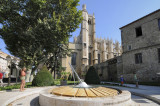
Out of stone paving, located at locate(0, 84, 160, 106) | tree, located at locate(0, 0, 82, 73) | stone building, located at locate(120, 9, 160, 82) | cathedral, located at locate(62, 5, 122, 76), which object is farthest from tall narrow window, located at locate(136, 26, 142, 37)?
cathedral, located at locate(62, 5, 122, 76)

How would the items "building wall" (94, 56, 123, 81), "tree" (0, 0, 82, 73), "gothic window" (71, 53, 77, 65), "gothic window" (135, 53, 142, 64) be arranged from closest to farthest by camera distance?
"tree" (0, 0, 82, 73) → "gothic window" (135, 53, 142, 64) → "building wall" (94, 56, 123, 81) → "gothic window" (71, 53, 77, 65)

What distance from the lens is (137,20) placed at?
16188 millimetres

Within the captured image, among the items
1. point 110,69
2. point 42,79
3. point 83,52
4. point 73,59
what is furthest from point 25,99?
point 73,59

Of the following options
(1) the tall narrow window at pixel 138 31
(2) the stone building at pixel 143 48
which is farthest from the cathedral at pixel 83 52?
(1) the tall narrow window at pixel 138 31

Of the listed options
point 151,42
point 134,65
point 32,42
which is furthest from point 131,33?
point 32,42

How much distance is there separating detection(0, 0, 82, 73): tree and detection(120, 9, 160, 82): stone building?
973 centimetres

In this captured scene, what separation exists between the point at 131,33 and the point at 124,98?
52.2 ft

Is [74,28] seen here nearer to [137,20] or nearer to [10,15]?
[10,15]

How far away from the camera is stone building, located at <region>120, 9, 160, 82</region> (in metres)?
13.7

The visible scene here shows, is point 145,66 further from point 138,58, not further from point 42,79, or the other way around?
point 42,79

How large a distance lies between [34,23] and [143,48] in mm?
15284

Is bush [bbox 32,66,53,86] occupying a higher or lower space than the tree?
lower

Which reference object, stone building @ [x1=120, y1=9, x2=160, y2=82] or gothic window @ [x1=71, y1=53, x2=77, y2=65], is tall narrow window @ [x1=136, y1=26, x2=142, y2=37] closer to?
stone building @ [x1=120, y1=9, x2=160, y2=82]

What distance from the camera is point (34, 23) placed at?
12492mm
